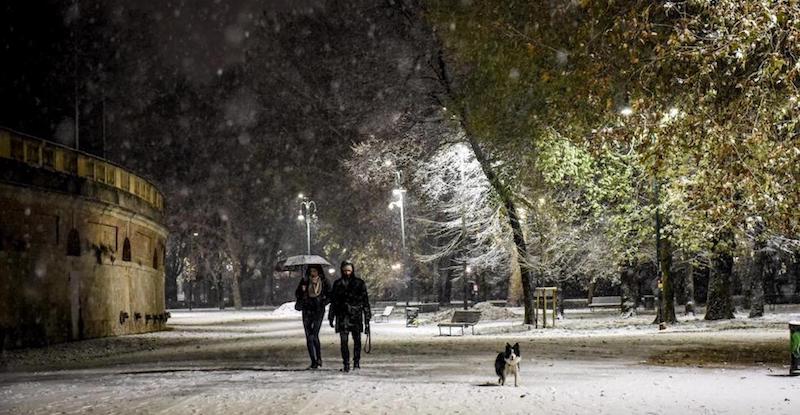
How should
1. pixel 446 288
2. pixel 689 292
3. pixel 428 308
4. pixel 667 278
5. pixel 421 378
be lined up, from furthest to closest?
pixel 446 288, pixel 428 308, pixel 689 292, pixel 667 278, pixel 421 378

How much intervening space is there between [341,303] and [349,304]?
143 mm

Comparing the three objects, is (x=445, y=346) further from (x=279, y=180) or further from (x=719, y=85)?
(x=279, y=180)

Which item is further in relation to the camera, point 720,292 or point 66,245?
point 720,292

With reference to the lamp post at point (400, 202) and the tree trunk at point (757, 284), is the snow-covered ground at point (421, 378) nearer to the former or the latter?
the tree trunk at point (757, 284)

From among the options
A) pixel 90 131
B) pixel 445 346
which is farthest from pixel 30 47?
pixel 445 346

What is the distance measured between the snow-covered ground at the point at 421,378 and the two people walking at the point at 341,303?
634 mm

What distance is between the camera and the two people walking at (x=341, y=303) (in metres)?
→ 14.4

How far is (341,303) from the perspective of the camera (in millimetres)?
14438

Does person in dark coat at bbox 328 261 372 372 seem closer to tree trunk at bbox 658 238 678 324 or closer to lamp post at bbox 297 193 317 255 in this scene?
tree trunk at bbox 658 238 678 324

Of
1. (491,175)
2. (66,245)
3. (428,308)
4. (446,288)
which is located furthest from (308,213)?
(66,245)

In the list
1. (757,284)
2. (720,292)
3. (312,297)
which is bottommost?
(720,292)

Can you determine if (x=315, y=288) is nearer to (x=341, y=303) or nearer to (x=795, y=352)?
(x=341, y=303)

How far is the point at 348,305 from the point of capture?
1439 centimetres

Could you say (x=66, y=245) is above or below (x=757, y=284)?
above
